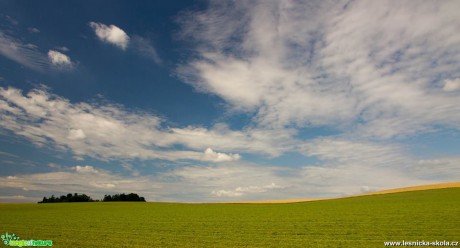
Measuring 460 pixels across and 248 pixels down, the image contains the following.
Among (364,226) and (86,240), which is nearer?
(86,240)

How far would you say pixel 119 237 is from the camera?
2464cm

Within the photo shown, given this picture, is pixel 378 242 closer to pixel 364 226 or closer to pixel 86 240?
pixel 364 226

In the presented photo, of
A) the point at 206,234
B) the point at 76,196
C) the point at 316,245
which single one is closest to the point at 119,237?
the point at 206,234

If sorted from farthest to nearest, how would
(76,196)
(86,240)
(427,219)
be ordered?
(76,196)
(427,219)
(86,240)

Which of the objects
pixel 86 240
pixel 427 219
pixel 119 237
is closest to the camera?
pixel 86 240

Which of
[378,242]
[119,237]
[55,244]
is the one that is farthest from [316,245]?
[55,244]

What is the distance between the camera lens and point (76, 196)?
381 feet

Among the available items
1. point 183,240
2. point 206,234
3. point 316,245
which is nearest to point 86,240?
point 183,240

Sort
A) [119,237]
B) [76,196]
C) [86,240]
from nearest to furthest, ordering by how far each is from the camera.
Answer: [86,240]
[119,237]
[76,196]

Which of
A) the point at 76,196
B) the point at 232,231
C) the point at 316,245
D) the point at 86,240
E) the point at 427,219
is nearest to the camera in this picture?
the point at 316,245

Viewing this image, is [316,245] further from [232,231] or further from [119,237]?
[119,237]

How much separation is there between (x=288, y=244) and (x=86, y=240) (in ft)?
Answer: 46.2

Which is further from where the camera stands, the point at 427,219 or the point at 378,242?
the point at 427,219

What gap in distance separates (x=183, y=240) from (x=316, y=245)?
30.1 ft
